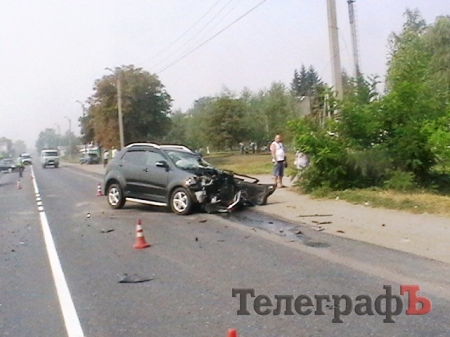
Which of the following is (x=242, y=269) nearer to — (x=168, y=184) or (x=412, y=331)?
(x=412, y=331)

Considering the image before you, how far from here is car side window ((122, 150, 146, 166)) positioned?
1571 centimetres

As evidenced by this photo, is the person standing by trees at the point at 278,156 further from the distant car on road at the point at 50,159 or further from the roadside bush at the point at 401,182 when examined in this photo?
the distant car on road at the point at 50,159

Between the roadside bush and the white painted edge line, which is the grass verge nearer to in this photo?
the roadside bush

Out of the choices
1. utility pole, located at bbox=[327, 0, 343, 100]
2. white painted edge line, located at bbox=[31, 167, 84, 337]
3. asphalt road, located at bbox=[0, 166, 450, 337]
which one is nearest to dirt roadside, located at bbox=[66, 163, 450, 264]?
asphalt road, located at bbox=[0, 166, 450, 337]

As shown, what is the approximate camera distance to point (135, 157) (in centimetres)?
1594

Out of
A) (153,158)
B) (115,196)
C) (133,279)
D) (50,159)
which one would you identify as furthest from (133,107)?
(133,279)

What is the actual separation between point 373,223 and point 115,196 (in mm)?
7424

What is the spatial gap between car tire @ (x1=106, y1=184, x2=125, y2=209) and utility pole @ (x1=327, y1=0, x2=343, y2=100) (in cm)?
714

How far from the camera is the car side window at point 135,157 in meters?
15.7

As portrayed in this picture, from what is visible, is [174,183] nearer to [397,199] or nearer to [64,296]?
[397,199]

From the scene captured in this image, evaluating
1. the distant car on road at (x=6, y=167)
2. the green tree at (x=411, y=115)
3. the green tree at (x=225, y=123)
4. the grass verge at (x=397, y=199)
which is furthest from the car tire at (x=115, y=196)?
the green tree at (x=225, y=123)

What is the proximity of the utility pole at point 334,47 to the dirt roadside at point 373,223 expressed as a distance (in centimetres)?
415

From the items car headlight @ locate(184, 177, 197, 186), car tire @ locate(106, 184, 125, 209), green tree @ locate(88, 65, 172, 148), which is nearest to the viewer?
car headlight @ locate(184, 177, 197, 186)

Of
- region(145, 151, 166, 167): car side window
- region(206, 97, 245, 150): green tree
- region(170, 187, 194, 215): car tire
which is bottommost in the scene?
region(170, 187, 194, 215): car tire
